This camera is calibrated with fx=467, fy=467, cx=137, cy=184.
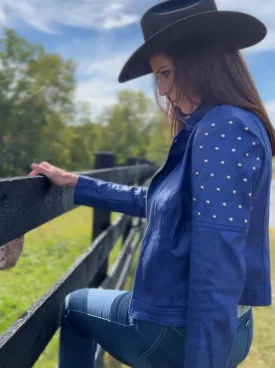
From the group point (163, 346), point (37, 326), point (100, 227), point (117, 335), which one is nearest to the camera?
point (163, 346)

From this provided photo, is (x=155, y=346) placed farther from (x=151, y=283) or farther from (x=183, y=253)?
(x=183, y=253)

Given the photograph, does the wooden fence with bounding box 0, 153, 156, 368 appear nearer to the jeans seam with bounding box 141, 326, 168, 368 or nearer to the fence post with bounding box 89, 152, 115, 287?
the jeans seam with bounding box 141, 326, 168, 368

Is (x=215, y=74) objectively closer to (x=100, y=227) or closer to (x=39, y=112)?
(x=100, y=227)

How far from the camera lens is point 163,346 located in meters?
1.35

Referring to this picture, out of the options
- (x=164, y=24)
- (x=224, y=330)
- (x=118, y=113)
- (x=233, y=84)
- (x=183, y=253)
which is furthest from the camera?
(x=118, y=113)

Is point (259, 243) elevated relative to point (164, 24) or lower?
lower

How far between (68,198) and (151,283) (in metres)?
0.79

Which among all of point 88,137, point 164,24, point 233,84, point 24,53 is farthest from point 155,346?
point 88,137

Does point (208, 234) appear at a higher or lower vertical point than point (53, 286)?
higher

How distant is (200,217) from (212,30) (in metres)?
0.60

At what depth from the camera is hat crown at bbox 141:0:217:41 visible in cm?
153

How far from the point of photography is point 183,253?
4.22 feet

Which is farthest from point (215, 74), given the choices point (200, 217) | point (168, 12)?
point (200, 217)

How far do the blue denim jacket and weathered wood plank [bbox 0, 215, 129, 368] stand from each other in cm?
38
